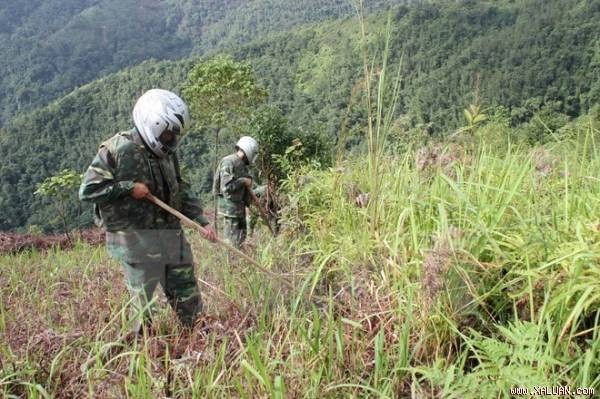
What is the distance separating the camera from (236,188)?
19.1 ft

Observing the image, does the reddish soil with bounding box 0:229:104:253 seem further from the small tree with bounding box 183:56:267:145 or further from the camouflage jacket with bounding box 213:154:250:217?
the camouflage jacket with bounding box 213:154:250:217

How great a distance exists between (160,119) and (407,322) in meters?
1.85

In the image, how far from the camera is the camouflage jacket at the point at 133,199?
273 cm

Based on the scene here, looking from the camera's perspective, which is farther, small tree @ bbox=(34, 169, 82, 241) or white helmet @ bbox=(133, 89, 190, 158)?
small tree @ bbox=(34, 169, 82, 241)

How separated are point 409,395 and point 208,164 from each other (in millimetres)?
67898

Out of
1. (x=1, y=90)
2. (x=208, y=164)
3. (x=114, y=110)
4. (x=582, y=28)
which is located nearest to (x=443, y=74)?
(x=582, y=28)

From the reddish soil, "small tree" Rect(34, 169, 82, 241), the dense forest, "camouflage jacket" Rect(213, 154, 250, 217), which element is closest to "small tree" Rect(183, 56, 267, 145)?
"small tree" Rect(34, 169, 82, 241)

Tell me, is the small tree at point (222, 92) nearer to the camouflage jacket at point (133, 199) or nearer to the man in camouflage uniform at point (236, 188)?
the man in camouflage uniform at point (236, 188)

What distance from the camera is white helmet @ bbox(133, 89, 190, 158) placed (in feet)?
9.14

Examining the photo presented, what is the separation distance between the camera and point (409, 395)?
1751mm

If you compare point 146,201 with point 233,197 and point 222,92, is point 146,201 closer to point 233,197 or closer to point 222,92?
Answer: point 233,197

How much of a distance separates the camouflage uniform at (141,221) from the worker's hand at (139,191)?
0.08ft

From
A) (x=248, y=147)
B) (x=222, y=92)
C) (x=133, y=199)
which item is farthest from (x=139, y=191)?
(x=222, y=92)

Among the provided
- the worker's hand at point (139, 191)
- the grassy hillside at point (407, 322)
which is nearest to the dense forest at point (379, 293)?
the grassy hillside at point (407, 322)
